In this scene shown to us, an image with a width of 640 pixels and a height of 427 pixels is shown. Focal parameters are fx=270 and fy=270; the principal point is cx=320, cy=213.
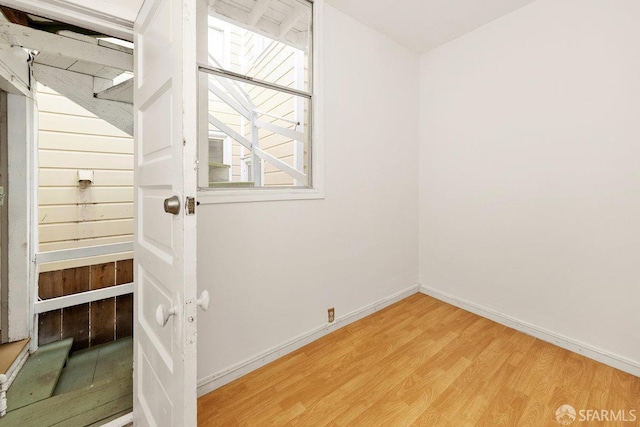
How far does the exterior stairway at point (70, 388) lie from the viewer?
5.00ft

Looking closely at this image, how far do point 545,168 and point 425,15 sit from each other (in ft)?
4.98

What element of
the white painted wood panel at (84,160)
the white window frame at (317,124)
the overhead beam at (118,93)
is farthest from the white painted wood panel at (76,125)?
the white window frame at (317,124)

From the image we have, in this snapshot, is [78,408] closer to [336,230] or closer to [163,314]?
[163,314]

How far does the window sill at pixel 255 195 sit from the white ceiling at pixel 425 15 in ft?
4.75

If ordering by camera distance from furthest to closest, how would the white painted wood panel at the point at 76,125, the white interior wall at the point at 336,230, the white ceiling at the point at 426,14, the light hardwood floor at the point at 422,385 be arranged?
the white painted wood panel at the point at 76,125 < the white ceiling at the point at 426,14 < the white interior wall at the point at 336,230 < the light hardwood floor at the point at 422,385

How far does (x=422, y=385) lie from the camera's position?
1.59 metres

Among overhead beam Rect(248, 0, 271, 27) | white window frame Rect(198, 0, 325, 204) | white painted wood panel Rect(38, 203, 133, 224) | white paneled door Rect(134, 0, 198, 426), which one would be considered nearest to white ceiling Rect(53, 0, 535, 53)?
white window frame Rect(198, 0, 325, 204)

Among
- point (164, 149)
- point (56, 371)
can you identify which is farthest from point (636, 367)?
point (56, 371)

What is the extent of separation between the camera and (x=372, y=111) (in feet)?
7.77

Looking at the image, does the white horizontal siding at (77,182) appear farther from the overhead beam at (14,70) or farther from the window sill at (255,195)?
the window sill at (255,195)

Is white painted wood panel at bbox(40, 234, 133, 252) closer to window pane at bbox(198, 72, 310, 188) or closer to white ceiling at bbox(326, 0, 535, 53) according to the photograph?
window pane at bbox(198, 72, 310, 188)

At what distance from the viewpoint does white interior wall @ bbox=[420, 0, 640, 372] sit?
5.59ft

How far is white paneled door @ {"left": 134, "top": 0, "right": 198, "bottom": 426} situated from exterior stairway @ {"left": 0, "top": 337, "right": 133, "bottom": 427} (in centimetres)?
55

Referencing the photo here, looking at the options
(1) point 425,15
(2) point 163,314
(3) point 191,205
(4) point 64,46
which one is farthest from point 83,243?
(1) point 425,15
